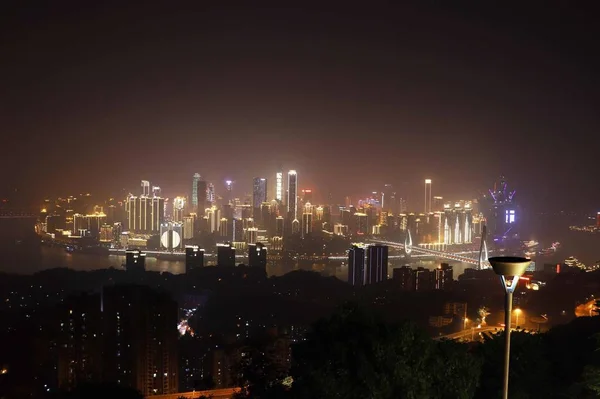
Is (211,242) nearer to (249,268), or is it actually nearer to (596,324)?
(249,268)

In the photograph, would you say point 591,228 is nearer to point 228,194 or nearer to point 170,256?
point 228,194

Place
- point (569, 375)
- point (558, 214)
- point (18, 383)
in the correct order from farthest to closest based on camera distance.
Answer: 1. point (558, 214)
2. point (18, 383)
3. point (569, 375)

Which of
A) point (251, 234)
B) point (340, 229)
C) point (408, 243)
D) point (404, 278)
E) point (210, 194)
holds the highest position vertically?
point (210, 194)

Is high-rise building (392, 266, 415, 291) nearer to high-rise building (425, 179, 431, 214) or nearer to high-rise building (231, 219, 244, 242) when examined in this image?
high-rise building (231, 219, 244, 242)

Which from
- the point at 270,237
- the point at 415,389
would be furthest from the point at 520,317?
the point at 270,237

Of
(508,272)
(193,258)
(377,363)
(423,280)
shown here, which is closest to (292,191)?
(193,258)
